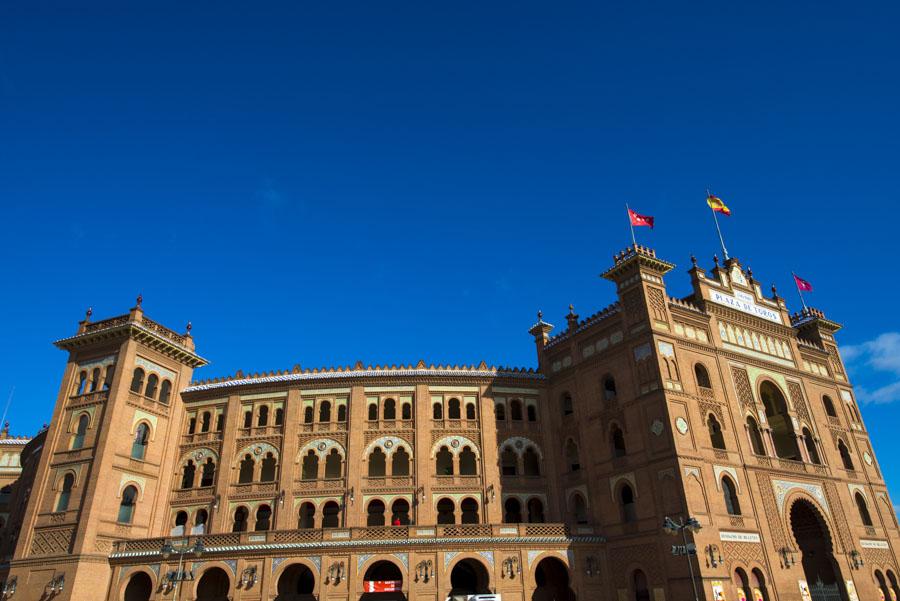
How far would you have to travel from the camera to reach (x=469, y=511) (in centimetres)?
3931

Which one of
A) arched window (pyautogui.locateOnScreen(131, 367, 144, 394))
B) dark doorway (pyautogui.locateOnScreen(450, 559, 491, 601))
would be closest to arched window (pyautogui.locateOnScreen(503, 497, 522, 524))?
dark doorway (pyautogui.locateOnScreen(450, 559, 491, 601))

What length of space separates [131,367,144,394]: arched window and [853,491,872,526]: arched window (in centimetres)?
4550

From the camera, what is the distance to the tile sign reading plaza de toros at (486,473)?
33.6m

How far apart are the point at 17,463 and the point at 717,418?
194ft

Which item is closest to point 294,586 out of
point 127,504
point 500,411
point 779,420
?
point 127,504

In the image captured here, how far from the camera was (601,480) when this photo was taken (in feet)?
123

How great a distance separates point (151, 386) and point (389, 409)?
1499 cm

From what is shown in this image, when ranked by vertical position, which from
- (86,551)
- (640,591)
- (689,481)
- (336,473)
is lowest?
(640,591)

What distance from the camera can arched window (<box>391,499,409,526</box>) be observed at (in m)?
38.6

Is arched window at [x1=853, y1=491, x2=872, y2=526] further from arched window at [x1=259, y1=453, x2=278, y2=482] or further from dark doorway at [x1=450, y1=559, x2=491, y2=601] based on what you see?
arched window at [x1=259, y1=453, x2=278, y2=482]

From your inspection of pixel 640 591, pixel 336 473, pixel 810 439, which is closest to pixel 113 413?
pixel 336 473

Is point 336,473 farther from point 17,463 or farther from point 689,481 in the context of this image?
point 17,463

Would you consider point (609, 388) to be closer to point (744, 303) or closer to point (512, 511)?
point (512, 511)

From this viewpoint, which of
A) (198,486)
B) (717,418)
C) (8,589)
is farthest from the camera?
(198,486)
